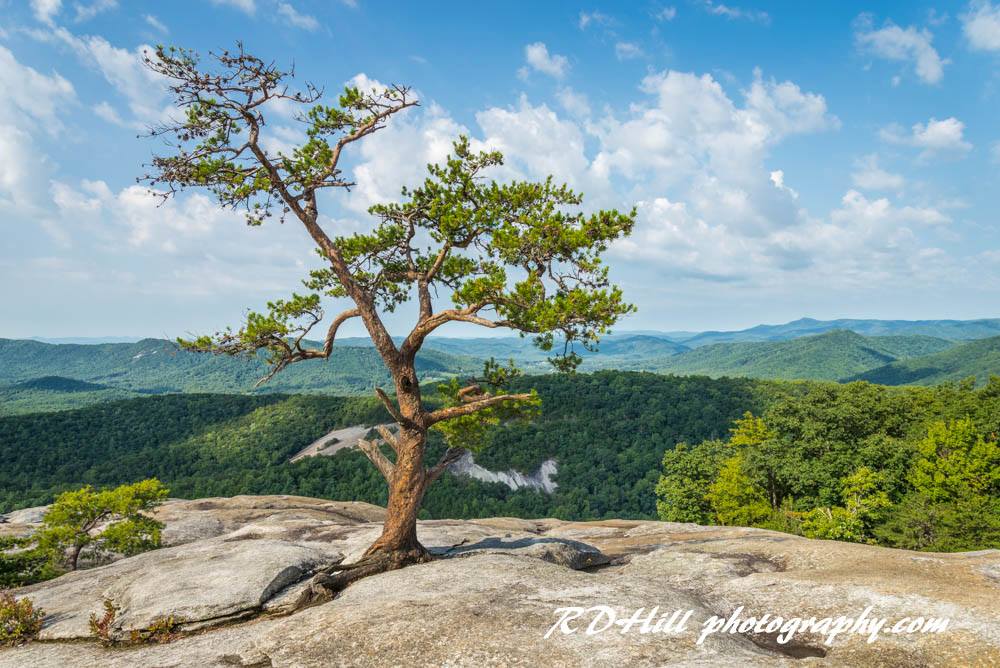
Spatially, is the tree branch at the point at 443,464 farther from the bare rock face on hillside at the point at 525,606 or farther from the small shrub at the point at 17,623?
the small shrub at the point at 17,623

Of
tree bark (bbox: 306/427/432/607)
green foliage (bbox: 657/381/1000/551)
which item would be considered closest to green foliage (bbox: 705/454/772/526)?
green foliage (bbox: 657/381/1000/551)

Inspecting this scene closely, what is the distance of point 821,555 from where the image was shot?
18656 millimetres

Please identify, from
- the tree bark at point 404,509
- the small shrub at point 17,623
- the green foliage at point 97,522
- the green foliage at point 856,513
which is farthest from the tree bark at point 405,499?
the green foliage at point 856,513

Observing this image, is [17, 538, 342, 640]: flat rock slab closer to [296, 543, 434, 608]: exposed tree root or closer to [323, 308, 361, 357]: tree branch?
[296, 543, 434, 608]: exposed tree root

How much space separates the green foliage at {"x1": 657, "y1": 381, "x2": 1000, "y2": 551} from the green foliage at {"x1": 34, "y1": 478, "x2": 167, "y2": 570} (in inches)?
2159

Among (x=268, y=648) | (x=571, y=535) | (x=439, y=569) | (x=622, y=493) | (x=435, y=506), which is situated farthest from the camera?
(x=622, y=493)

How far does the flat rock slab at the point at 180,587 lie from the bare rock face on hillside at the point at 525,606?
7 cm

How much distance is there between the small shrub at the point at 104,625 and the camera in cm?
1361

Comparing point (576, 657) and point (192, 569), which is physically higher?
point (576, 657)

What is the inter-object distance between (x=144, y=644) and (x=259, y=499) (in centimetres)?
4491

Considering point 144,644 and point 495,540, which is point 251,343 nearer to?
point 144,644

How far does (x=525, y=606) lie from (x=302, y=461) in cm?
13285

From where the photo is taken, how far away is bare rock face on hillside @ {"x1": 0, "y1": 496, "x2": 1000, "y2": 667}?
10.5m

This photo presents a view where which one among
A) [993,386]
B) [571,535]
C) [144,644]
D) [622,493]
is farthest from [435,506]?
[144,644]
